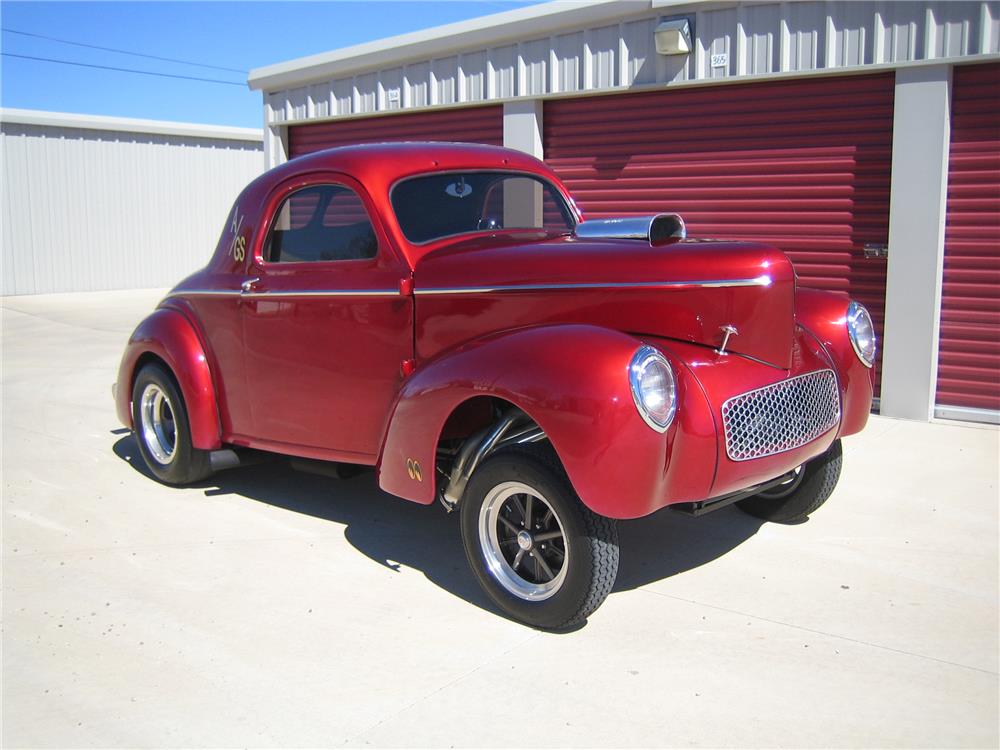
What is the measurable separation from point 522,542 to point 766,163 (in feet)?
16.9

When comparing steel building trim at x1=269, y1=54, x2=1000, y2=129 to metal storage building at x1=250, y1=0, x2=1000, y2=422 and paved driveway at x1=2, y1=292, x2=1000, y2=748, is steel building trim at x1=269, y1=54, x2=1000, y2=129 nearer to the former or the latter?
metal storage building at x1=250, y1=0, x2=1000, y2=422

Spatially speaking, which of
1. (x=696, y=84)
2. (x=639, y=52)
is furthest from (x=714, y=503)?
(x=639, y=52)

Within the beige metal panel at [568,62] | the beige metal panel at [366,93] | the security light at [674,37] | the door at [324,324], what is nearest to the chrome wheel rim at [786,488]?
the door at [324,324]

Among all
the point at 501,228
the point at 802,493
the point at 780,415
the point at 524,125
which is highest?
the point at 524,125

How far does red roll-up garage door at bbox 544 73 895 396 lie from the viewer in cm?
712

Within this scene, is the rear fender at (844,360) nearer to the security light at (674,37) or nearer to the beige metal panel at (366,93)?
the security light at (674,37)

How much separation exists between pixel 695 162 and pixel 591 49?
4.57ft

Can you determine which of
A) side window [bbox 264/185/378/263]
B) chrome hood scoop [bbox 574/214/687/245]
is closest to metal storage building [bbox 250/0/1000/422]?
chrome hood scoop [bbox 574/214/687/245]

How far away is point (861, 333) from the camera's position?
13.8 feet

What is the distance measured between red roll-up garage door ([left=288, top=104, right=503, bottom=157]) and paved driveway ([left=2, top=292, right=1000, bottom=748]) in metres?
5.05

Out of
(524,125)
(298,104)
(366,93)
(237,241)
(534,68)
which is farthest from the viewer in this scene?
(298,104)

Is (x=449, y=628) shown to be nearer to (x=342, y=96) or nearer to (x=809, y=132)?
(x=809, y=132)

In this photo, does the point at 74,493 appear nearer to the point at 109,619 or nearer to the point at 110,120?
the point at 109,619

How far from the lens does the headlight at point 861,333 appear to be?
4145 mm
